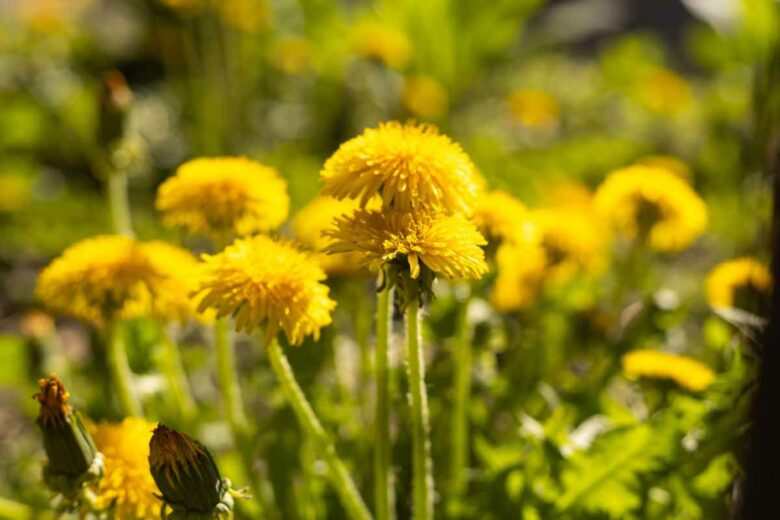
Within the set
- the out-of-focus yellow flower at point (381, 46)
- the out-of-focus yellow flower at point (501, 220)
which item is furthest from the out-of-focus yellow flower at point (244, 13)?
the out-of-focus yellow flower at point (501, 220)

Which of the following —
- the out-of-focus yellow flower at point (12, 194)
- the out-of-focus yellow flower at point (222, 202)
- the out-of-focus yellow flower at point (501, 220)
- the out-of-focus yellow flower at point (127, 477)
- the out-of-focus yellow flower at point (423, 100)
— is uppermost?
the out-of-focus yellow flower at point (423, 100)

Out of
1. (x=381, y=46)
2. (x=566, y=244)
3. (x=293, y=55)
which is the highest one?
(x=293, y=55)

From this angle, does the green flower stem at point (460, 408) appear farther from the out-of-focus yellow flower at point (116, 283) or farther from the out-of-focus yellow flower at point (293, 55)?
the out-of-focus yellow flower at point (293, 55)

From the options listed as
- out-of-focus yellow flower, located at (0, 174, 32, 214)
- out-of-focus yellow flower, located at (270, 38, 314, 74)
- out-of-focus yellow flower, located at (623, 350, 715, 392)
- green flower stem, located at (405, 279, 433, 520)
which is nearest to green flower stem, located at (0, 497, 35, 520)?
green flower stem, located at (405, 279, 433, 520)

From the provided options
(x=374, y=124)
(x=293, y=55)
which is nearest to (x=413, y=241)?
(x=374, y=124)

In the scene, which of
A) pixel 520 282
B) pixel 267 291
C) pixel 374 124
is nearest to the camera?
pixel 267 291

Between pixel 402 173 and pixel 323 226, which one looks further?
pixel 323 226

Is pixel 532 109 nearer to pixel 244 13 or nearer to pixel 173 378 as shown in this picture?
pixel 244 13
